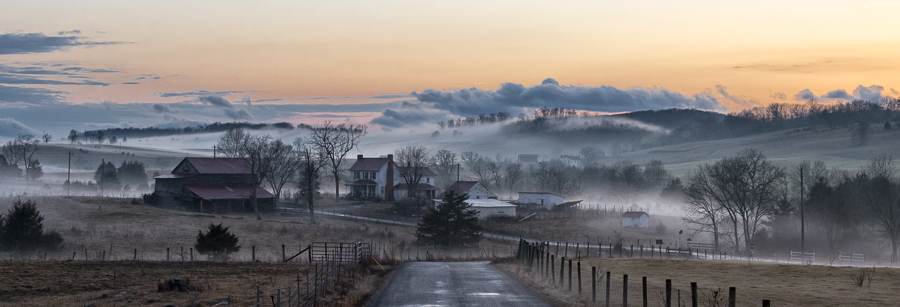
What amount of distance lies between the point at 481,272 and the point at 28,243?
3813cm

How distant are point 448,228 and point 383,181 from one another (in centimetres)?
6586

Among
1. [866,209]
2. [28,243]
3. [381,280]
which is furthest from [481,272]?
[866,209]

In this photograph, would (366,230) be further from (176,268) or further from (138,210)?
(176,268)

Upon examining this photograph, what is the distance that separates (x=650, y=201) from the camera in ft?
488

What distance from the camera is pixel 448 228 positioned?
69500 mm

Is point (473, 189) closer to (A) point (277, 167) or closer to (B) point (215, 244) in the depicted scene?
(A) point (277, 167)

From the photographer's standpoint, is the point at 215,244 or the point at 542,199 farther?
the point at 542,199

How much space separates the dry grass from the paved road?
103cm

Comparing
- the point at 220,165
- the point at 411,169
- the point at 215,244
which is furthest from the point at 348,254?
the point at 411,169

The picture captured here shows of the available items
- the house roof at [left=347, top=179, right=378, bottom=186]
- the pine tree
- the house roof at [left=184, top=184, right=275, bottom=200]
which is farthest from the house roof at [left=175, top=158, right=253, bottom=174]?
the pine tree

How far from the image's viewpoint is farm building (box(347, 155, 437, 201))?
5122 inches

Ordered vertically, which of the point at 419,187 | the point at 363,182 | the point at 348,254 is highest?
the point at 363,182

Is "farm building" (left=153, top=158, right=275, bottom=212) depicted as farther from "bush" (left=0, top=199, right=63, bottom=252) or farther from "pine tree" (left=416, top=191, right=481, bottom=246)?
"bush" (left=0, top=199, right=63, bottom=252)

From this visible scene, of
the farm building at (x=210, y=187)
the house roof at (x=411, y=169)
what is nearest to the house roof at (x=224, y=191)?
the farm building at (x=210, y=187)
